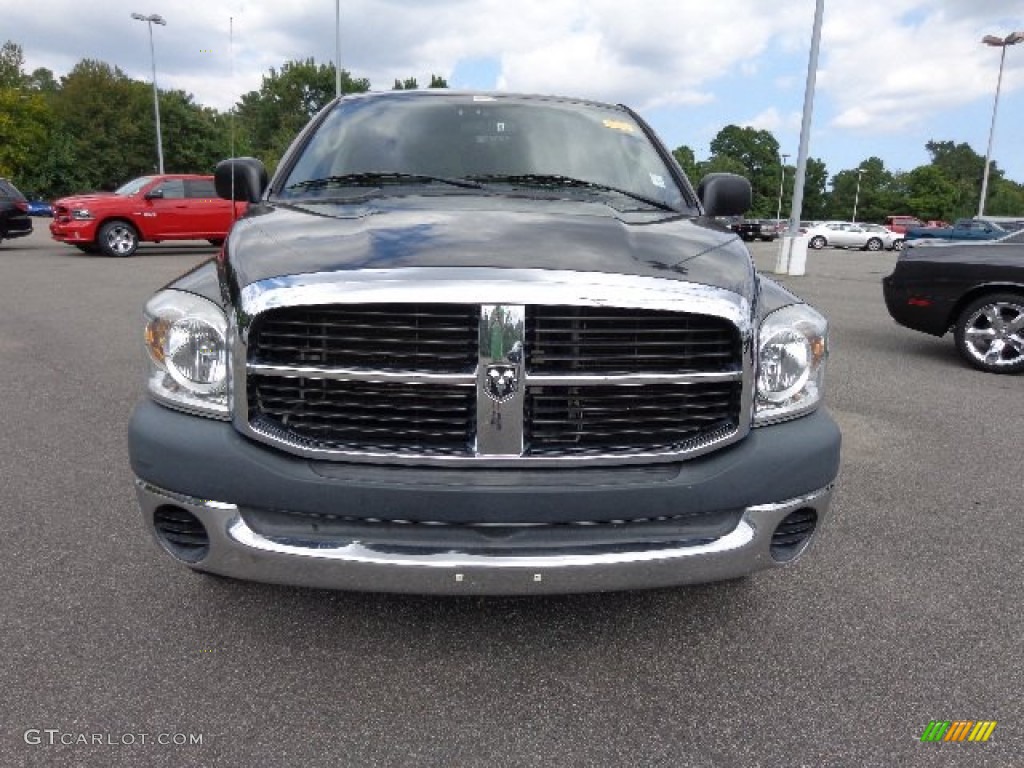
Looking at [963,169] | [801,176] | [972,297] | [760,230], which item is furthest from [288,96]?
[963,169]

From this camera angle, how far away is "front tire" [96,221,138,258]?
58.0ft

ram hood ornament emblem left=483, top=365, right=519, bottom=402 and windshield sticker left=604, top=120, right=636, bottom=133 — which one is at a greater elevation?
windshield sticker left=604, top=120, right=636, bottom=133

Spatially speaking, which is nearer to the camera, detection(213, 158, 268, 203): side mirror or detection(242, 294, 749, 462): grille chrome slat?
detection(242, 294, 749, 462): grille chrome slat

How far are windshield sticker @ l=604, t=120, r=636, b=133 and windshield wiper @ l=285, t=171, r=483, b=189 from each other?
3.20 feet

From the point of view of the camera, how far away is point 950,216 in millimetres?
98438

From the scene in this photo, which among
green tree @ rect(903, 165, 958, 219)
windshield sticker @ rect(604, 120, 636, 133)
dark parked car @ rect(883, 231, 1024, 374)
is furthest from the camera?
green tree @ rect(903, 165, 958, 219)

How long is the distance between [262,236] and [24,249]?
2086 centimetres

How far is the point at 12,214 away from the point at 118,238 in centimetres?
313

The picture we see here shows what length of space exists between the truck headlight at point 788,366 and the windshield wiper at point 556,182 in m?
0.94

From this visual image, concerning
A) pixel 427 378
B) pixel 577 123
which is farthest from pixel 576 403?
pixel 577 123

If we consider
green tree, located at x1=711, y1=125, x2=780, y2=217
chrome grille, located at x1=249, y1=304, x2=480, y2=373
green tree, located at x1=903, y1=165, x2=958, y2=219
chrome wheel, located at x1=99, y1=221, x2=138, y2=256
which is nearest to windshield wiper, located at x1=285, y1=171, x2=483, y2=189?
chrome grille, located at x1=249, y1=304, x2=480, y2=373

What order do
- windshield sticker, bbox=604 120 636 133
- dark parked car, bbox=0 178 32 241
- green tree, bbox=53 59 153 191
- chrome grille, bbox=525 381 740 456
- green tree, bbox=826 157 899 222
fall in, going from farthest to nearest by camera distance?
1. green tree, bbox=826 157 899 222
2. green tree, bbox=53 59 153 191
3. dark parked car, bbox=0 178 32 241
4. windshield sticker, bbox=604 120 636 133
5. chrome grille, bbox=525 381 740 456

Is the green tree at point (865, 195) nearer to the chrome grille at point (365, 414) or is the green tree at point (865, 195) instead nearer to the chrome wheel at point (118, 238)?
the chrome wheel at point (118, 238)

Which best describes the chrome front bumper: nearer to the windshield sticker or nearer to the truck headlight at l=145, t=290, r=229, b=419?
the truck headlight at l=145, t=290, r=229, b=419
